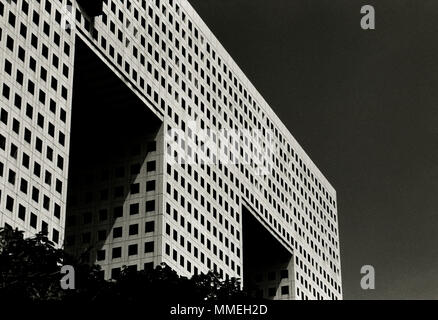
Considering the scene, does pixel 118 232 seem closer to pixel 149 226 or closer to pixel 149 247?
pixel 149 226

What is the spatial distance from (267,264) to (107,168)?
124ft

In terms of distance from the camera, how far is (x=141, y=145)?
104 metres

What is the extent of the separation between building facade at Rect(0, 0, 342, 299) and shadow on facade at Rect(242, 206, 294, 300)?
28 centimetres

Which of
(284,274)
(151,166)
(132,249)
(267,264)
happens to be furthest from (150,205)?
(267,264)

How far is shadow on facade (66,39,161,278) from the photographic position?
99312mm

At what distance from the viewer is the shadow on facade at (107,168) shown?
326 feet

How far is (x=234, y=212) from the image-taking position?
11450 cm

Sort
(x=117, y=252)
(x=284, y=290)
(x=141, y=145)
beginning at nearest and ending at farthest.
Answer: (x=117, y=252), (x=141, y=145), (x=284, y=290)

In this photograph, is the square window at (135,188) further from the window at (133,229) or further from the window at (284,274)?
the window at (284,274)

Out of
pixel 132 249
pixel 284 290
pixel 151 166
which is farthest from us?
pixel 284 290

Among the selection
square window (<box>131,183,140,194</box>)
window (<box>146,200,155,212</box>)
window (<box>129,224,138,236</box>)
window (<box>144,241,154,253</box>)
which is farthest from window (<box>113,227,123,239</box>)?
square window (<box>131,183,140,194</box>)

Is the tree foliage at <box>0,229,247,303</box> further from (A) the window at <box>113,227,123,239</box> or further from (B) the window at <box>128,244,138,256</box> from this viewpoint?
(A) the window at <box>113,227,123,239</box>
